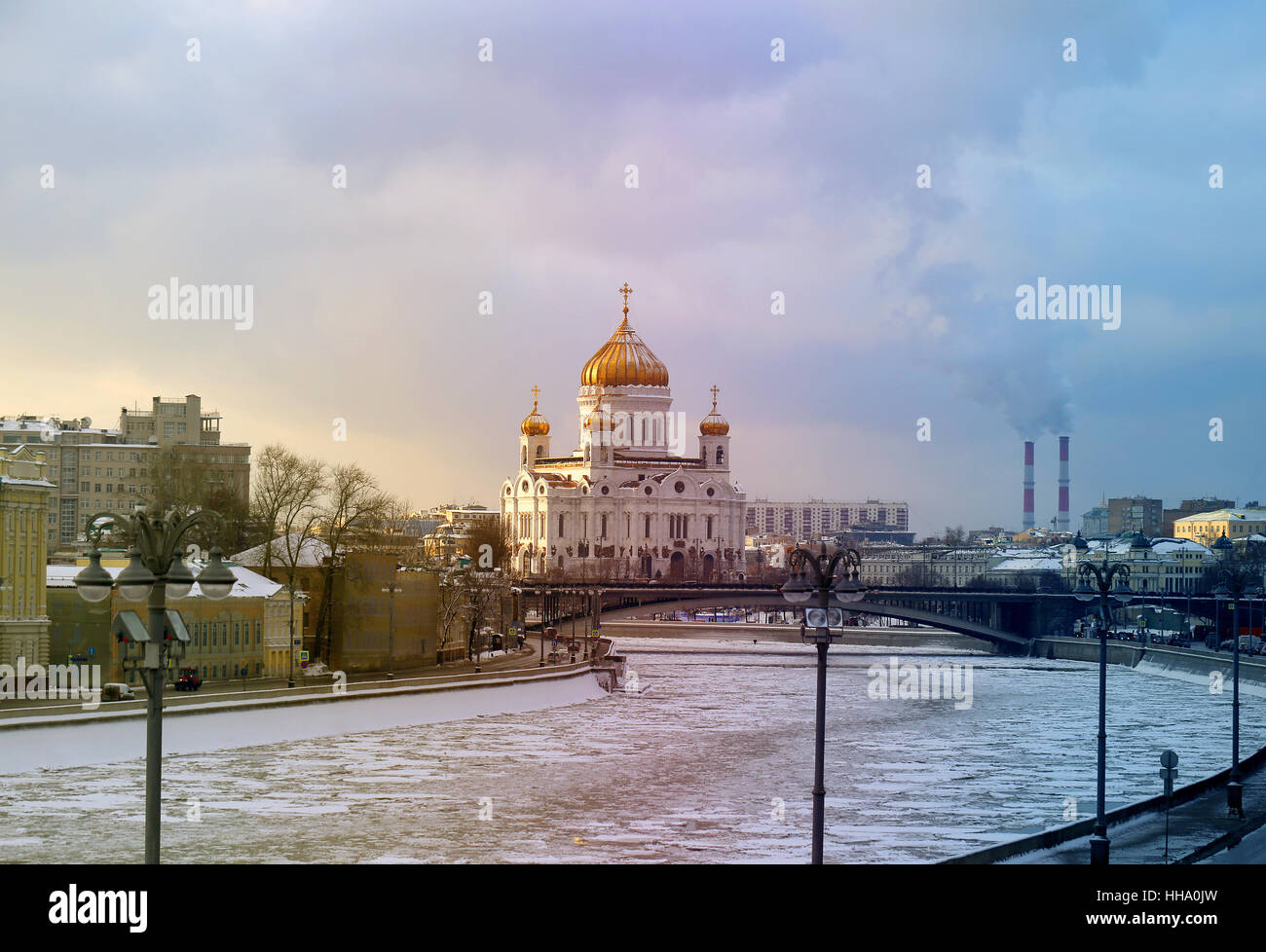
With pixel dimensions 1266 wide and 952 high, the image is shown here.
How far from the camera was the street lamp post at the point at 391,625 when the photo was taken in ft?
135

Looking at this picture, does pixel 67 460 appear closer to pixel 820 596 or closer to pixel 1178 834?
pixel 1178 834

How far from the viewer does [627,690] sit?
46281mm

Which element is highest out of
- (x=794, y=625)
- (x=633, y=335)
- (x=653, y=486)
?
(x=633, y=335)

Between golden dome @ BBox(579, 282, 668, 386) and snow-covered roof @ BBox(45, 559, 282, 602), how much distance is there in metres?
64.9

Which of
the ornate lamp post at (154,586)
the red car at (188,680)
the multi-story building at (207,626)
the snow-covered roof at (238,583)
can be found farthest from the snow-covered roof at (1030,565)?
the ornate lamp post at (154,586)

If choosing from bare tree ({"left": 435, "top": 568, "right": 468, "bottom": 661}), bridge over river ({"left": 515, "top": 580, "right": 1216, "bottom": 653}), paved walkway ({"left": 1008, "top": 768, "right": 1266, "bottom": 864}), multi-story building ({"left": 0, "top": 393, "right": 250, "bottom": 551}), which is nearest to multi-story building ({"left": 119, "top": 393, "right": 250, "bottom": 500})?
multi-story building ({"left": 0, "top": 393, "right": 250, "bottom": 551})

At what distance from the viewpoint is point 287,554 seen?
43.2 m

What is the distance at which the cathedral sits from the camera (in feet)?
339

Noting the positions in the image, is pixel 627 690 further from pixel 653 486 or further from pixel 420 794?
pixel 653 486

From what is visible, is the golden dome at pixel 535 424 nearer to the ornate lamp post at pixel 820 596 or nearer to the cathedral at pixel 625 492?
the cathedral at pixel 625 492

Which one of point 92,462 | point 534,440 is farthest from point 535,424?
point 92,462

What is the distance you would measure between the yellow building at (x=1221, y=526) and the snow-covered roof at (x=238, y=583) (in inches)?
3332
